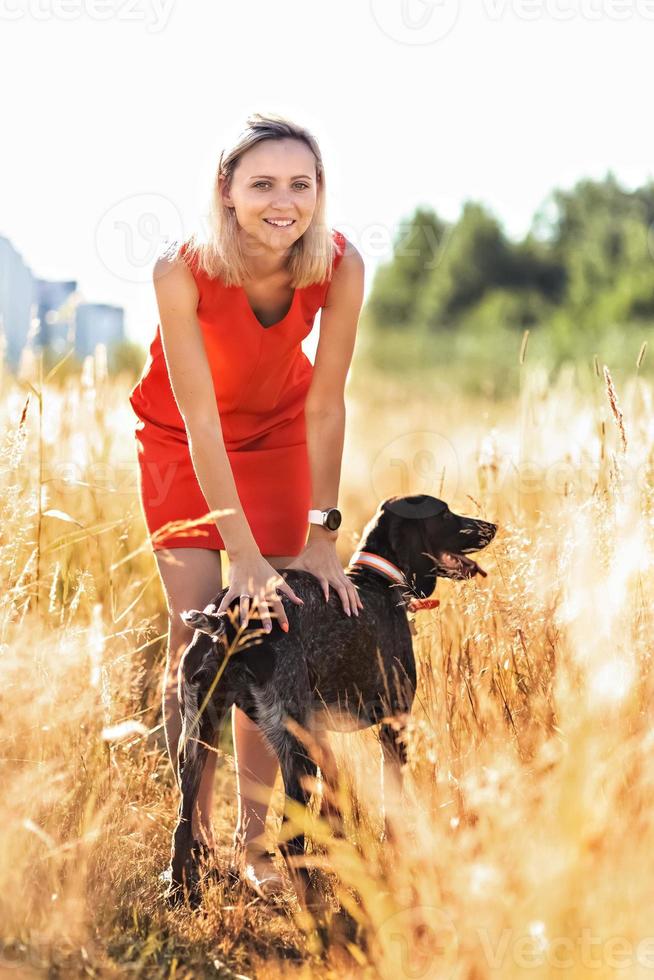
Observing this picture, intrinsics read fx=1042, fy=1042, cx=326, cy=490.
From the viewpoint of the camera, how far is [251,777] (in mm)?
3326

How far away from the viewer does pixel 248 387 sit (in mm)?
3471

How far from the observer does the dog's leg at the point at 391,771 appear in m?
2.72

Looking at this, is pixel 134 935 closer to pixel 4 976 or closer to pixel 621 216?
pixel 4 976

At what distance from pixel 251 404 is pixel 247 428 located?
9 cm

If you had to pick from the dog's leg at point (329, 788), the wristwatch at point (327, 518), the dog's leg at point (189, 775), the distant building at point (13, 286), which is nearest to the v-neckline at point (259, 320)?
the wristwatch at point (327, 518)

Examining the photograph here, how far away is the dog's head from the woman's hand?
0.32 metres

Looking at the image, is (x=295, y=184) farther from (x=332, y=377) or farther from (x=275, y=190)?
(x=332, y=377)

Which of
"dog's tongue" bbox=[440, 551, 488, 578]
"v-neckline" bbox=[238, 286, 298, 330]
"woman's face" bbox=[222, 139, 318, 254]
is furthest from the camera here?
"dog's tongue" bbox=[440, 551, 488, 578]

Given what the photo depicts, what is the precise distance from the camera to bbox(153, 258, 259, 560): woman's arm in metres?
3.10

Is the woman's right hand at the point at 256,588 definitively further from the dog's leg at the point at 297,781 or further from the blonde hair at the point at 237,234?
the blonde hair at the point at 237,234

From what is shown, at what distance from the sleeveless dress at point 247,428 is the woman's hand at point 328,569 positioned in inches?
12.1

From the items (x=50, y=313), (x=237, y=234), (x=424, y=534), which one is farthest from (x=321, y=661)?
(x=50, y=313)

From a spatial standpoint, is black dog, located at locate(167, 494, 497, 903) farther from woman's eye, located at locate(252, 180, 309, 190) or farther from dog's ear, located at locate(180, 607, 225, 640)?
woman's eye, located at locate(252, 180, 309, 190)

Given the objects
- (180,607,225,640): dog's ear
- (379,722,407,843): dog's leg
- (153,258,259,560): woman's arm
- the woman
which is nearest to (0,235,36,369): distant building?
the woman
